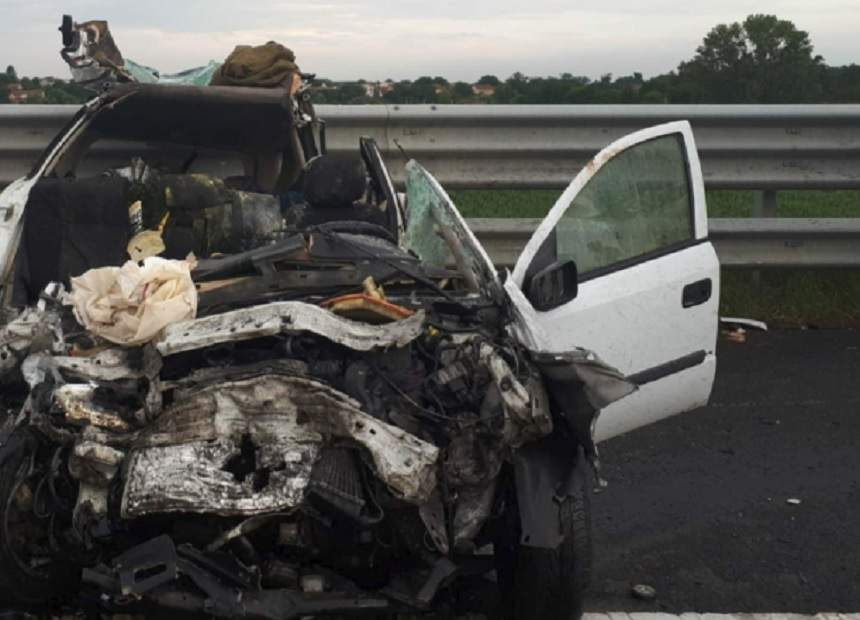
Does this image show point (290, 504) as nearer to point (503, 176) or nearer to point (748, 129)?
point (503, 176)

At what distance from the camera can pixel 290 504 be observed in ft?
11.7

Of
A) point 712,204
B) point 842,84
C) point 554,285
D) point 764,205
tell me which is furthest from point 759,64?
point 554,285

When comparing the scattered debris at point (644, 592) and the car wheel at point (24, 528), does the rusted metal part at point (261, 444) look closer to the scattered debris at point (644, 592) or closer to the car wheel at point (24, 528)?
the car wheel at point (24, 528)

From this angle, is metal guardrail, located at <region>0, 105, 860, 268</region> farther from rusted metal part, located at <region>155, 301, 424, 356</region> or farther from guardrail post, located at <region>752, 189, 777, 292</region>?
rusted metal part, located at <region>155, 301, 424, 356</region>

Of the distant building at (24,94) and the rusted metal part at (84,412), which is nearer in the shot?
the rusted metal part at (84,412)

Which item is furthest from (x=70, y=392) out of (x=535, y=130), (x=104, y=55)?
(x=535, y=130)

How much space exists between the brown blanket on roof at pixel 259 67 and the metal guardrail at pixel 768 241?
6.07 feet

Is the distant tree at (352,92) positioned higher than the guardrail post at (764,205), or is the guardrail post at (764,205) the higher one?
the distant tree at (352,92)

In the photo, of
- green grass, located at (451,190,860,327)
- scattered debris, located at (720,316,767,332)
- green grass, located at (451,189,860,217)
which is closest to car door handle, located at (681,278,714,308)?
scattered debris, located at (720,316,767,332)

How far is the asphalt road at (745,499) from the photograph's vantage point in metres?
4.73

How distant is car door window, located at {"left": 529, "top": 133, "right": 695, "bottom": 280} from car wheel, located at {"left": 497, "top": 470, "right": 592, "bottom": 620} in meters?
0.88

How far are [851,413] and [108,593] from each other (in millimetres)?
4309

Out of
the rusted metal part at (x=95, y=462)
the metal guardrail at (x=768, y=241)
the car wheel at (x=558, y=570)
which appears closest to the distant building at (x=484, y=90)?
the metal guardrail at (x=768, y=241)

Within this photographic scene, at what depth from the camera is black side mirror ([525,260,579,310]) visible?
445 cm
